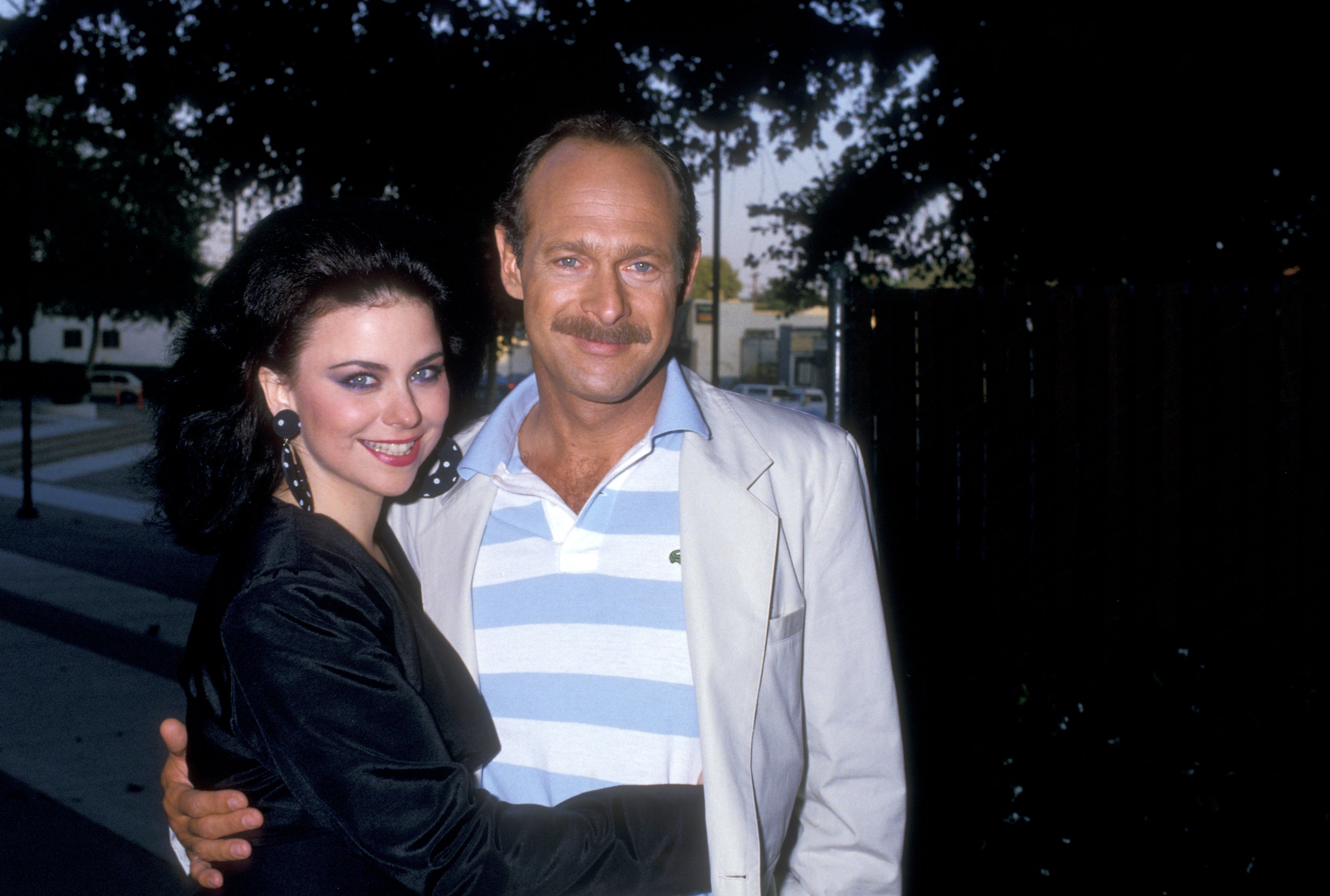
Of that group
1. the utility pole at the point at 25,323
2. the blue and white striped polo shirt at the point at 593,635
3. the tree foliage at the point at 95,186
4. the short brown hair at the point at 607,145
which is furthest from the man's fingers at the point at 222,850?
the utility pole at the point at 25,323

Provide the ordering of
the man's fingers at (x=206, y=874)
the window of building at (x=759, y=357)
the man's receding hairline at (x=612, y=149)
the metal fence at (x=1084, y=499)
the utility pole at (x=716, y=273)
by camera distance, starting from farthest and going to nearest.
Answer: the window of building at (x=759, y=357) → the utility pole at (x=716, y=273) → the metal fence at (x=1084, y=499) → the man's receding hairline at (x=612, y=149) → the man's fingers at (x=206, y=874)

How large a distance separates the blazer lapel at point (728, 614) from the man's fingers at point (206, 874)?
2.95 ft

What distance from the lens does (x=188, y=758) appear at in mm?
1770

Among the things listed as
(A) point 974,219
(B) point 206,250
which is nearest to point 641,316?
(A) point 974,219

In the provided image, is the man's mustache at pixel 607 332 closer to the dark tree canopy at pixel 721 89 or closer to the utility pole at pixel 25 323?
the dark tree canopy at pixel 721 89

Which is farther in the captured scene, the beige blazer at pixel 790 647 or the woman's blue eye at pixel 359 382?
the woman's blue eye at pixel 359 382

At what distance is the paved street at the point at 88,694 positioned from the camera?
4047 mm

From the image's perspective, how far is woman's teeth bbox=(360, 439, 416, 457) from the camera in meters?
1.88

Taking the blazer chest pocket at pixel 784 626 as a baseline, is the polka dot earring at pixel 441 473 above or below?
above

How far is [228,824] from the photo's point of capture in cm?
163

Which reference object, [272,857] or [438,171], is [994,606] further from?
[438,171]

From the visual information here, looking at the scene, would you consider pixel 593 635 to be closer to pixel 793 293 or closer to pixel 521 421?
pixel 521 421

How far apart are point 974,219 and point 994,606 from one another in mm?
6939

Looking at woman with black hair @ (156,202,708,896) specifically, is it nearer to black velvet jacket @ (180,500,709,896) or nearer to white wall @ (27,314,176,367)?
black velvet jacket @ (180,500,709,896)
